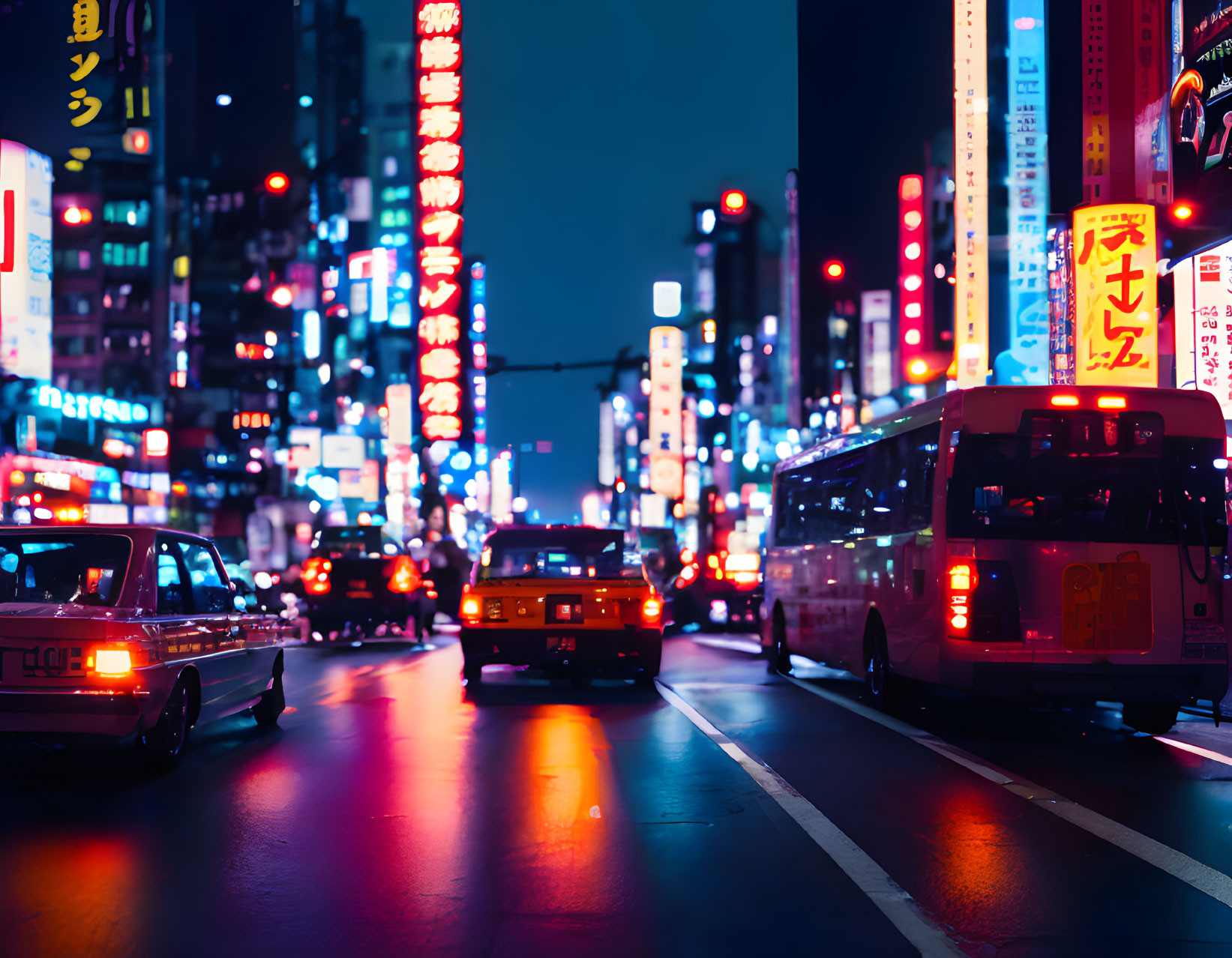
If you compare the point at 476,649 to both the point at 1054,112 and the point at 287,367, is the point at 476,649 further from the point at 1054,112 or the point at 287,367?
the point at 287,367

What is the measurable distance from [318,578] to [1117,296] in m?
14.1

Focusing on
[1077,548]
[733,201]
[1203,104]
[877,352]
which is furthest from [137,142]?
[1077,548]

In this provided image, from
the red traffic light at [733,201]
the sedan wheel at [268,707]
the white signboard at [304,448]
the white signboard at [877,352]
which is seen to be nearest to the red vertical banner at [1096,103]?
the red traffic light at [733,201]

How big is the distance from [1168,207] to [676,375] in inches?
2415

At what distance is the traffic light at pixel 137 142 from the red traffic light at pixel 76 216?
5.28 m

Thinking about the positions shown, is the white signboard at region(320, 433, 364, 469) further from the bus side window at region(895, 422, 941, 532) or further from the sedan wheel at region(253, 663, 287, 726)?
the bus side window at region(895, 422, 941, 532)

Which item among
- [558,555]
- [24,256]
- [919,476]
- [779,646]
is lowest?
[779,646]

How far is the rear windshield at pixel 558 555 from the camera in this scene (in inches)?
599

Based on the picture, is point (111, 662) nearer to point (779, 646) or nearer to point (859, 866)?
point (859, 866)

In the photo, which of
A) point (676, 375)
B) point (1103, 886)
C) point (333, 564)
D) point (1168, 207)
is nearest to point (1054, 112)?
point (1168, 207)

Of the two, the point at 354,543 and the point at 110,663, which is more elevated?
the point at 354,543

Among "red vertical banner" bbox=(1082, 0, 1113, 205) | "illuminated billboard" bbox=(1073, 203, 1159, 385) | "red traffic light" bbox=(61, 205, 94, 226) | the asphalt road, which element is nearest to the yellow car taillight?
the asphalt road

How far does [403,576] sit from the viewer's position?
23.4 m

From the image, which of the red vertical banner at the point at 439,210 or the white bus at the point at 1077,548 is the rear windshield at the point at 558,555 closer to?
the white bus at the point at 1077,548
